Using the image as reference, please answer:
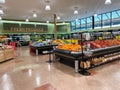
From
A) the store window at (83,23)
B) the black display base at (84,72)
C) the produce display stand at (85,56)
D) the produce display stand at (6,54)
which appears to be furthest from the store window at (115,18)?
the produce display stand at (6,54)

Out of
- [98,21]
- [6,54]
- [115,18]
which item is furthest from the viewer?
[98,21]

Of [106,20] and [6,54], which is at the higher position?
[106,20]

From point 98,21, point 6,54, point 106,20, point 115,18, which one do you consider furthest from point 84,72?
point 98,21

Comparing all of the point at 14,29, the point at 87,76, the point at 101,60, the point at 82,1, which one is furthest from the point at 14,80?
A: the point at 14,29

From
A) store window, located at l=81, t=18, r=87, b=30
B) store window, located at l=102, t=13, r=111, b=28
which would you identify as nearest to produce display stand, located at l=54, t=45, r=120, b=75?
store window, located at l=102, t=13, r=111, b=28

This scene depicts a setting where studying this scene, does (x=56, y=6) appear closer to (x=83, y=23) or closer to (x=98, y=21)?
(x=98, y=21)

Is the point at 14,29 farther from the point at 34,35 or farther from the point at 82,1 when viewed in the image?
the point at 82,1

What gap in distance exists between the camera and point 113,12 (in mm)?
12047

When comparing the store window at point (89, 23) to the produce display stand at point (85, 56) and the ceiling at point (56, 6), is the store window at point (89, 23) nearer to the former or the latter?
the ceiling at point (56, 6)

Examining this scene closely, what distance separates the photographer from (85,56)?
446 centimetres

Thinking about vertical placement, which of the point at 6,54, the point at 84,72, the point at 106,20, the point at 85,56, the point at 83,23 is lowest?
the point at 84,72

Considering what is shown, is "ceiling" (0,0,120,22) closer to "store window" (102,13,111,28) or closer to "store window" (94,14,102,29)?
"store window" (102,13,111,28)

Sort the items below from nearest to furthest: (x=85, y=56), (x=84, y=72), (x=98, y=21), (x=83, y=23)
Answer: (x=84, y=72)
(x=85, y=56)
(x=98, y=21)
(x=83, y=23)

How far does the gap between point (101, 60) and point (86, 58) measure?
892 millimetres
